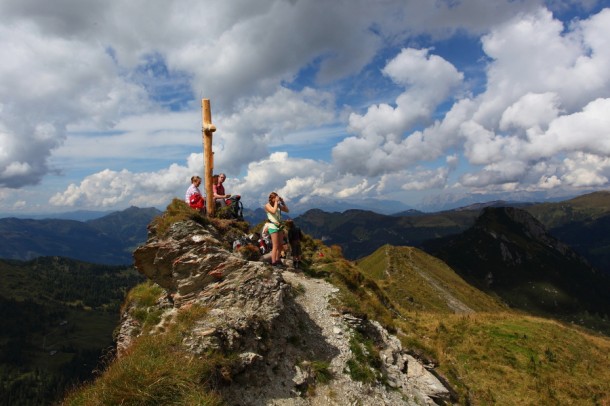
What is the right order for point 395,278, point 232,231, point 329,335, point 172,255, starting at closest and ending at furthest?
1. point 329,335
2. point 172,255
3. point 232,231
4. point 395,278

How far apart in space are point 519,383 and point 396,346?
8.87 meters

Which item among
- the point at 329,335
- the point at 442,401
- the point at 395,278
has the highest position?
the point at 329,335

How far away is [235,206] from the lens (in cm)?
2731

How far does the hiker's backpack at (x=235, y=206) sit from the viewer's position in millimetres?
26953

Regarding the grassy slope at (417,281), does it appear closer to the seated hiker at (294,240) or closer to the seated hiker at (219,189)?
the seated hiker at (294,240)

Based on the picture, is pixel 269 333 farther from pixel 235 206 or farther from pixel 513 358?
pixel 513 358

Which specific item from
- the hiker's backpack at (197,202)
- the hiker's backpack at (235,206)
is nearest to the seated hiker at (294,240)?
the hiker's backpack at (235,206)

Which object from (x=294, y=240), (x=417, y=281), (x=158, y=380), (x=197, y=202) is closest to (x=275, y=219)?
(x=294, y=240)

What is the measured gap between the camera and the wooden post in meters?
24.4

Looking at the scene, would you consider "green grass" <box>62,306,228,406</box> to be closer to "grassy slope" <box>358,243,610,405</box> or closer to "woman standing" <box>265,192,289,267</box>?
"woman standing" <box>265,192,289,267</box>

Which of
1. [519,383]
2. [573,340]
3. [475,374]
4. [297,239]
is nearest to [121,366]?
[297,239]

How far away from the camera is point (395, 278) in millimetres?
77312

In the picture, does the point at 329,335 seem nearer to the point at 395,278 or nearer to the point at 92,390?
the point at 92,390

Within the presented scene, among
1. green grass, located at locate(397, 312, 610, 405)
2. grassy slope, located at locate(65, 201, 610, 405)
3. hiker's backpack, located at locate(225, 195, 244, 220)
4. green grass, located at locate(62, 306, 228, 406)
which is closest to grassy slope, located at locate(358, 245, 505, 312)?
green grass, located at locate(397, 312, 610, 405)
